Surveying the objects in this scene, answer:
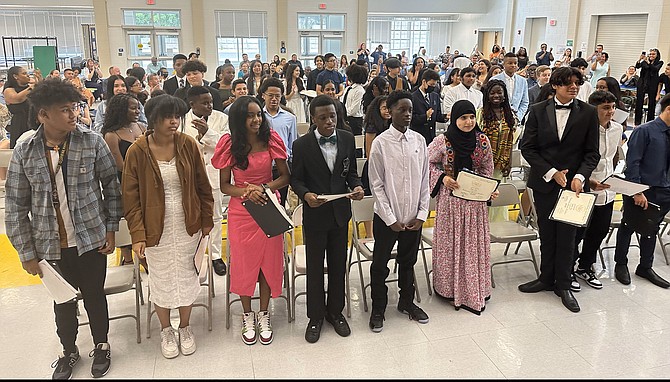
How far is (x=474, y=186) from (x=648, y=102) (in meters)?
10.6

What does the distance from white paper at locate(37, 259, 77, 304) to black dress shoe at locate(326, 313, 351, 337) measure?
1.64m

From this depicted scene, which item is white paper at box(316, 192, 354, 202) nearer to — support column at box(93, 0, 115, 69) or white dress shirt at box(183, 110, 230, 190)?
white dress shirt at box(183, 110, 230, 190)

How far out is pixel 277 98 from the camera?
4383 mm

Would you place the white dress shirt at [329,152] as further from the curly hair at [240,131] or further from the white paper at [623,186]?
the white paper at [623,186]

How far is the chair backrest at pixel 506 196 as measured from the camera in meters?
4.54

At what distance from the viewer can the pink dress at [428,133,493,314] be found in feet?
12.5

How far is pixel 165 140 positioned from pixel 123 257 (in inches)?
68.5

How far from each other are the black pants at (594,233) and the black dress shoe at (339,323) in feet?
7.10

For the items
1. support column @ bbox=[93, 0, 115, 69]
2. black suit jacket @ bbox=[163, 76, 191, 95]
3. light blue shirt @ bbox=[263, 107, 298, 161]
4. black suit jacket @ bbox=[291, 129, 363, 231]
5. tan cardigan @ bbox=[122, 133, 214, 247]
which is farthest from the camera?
support column @ bbox=[93, 0, 115, 69]

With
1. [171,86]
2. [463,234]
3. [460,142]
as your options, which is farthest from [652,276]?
[171,86]

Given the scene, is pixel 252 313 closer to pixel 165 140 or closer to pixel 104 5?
pixel 165 140

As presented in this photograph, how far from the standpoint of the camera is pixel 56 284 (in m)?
2.90

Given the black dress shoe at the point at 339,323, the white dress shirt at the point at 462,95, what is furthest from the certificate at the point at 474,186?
the white dress shirt at the point at 462,95

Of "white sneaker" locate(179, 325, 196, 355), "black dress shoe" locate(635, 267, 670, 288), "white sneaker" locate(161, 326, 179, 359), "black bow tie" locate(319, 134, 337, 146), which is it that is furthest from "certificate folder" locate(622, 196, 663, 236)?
"white sneaker" locate(161, 326, 179, 359)
